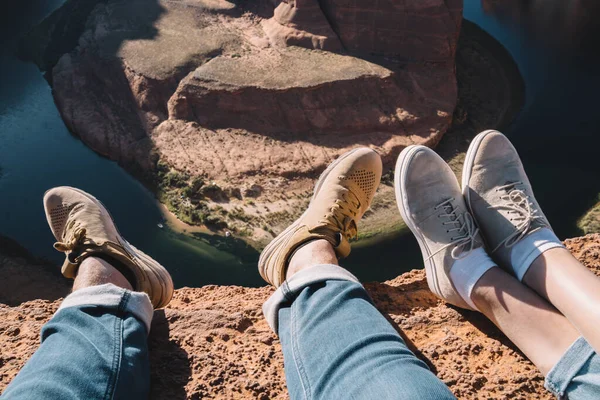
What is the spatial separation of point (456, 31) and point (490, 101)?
6.48 feet

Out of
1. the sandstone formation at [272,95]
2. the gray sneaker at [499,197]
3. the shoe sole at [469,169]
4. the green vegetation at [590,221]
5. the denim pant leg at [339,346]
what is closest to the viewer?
the denim pant leg at [339,346]

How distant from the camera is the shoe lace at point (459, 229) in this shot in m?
2.18

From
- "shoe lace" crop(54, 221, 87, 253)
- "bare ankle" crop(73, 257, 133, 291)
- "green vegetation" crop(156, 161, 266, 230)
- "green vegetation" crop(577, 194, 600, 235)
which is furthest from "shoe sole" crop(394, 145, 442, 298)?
"green vegetation" crop(577, 194, 600, 235)

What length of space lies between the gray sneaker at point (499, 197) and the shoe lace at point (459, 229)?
0.35ft

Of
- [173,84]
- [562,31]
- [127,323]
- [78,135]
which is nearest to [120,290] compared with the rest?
[127,323]

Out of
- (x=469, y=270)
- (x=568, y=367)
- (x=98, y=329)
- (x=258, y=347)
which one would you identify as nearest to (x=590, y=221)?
(x=469, y=270)

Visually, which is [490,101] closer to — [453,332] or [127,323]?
[453,332]

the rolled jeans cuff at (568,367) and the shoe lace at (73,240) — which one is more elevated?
the rolled jeans cuff at (568,367)

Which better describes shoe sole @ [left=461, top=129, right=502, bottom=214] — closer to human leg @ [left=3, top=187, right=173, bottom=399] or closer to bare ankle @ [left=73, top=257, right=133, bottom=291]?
human leg @ [left=3, top=187, right=173, bottom=399]

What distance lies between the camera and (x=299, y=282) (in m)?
1.73

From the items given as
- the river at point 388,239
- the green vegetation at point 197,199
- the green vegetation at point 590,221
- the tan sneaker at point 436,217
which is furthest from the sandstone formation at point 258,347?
the green vegetation at point 590,221

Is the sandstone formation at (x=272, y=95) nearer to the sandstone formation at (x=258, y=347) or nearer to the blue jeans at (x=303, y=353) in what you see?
the sandstone formation at (x=258, y=347)

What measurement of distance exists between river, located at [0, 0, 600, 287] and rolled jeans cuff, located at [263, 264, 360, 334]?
7.37 m

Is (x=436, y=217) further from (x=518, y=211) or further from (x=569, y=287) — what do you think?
(x=569, y=287)
